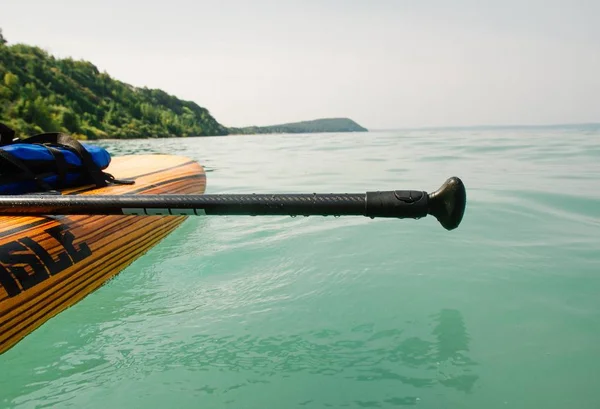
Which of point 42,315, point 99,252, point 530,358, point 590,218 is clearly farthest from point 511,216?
point 42,315

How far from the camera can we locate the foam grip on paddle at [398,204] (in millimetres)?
1725

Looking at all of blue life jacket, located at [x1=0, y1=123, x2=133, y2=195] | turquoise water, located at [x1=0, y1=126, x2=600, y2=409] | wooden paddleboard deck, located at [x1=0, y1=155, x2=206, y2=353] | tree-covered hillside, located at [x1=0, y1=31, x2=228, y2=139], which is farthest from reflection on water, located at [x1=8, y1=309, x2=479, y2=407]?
tree-covered hillside, located at [x1=0, y1=31, x2=228, y2=139]

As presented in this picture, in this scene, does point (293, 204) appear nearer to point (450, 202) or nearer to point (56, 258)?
point (450, 202)

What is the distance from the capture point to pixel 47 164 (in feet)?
10.2

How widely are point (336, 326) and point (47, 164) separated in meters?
2.64

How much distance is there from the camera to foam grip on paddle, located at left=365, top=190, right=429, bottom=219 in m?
1.72

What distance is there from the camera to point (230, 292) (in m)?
3.00

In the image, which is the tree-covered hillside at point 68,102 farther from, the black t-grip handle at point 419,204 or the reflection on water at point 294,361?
the black t-grip handle at point 419,204

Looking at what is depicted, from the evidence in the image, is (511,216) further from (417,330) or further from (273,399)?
(273,399)

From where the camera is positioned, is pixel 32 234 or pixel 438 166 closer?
pixel 32 234

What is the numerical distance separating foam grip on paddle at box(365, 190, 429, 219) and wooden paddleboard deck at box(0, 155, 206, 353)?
6.10 feet

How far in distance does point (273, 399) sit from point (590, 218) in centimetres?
491

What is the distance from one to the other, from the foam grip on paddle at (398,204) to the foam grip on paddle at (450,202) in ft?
0.14

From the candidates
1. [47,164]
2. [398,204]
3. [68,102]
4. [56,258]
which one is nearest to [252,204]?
[398,204]
